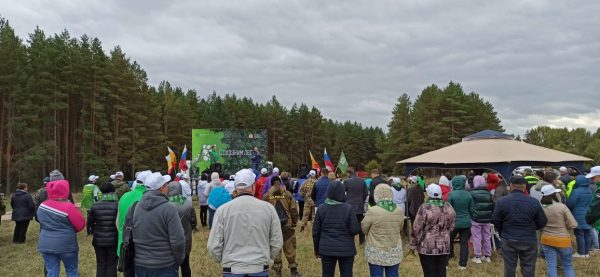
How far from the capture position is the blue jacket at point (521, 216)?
225 inches

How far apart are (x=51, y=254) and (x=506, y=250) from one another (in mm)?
5888

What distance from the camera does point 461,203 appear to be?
7.97 m

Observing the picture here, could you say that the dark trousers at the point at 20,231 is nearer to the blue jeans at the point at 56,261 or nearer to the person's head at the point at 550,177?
the blue jeans at the point at 56,261

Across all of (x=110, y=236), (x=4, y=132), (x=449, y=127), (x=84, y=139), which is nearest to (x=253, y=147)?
(x=84, y=139)

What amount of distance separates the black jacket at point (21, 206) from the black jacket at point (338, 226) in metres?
8.99

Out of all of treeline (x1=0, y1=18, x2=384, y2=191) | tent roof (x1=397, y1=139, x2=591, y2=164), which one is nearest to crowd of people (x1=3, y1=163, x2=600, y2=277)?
tent roof (x1=397, y1=139, x2=591, y2=164)

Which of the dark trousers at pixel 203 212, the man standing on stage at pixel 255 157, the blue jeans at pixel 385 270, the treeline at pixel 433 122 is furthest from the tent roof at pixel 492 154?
the treeline at pixel 433 122

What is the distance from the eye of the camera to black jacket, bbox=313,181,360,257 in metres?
5.41

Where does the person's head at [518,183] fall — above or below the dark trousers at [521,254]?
above

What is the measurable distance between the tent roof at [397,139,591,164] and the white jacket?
755 cm

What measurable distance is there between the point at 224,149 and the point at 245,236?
23.9 m

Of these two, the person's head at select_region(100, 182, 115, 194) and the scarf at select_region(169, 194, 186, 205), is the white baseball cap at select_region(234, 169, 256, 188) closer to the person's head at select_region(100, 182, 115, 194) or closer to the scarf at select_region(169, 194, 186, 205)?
the scarf at select_region(169, 194, 186, 205)

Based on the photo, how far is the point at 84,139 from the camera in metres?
35.6

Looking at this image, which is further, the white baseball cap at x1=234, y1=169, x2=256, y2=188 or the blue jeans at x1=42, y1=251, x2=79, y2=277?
the blue jeans at x1=42, y1=251, x2=79, y2=277
